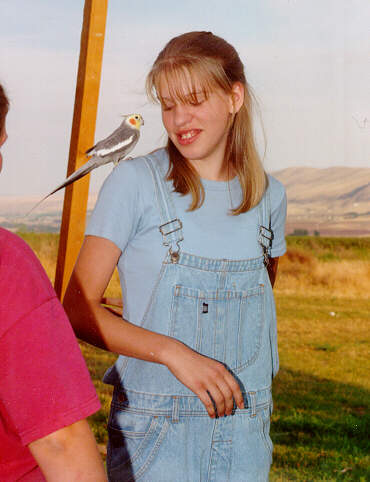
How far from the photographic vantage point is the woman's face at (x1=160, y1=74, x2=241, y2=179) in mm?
1019

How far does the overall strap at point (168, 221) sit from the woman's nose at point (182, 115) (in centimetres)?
9

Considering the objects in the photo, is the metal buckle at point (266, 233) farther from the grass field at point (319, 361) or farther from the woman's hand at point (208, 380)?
the grass field at point (319, 361)

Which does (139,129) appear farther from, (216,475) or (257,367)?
(216,475)

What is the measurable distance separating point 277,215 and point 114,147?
0.33m

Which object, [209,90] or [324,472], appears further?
[324,472]

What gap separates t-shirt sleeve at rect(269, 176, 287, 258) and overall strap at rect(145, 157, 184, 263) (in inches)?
8.6

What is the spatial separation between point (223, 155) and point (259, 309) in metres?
0.26

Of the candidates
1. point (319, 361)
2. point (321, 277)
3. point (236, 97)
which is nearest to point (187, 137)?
point (236, 97)

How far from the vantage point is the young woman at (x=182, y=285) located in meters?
0.95

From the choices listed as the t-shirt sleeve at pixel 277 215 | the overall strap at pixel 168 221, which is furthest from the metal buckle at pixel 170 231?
the t-shirt sleeve at pixel 277 215

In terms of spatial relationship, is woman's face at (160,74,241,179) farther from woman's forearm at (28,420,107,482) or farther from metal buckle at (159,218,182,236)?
woman's forearm at (28,420,107,482)

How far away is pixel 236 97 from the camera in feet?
3.60

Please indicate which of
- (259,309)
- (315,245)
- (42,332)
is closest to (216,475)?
(259,309)

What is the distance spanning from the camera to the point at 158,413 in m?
0.98
